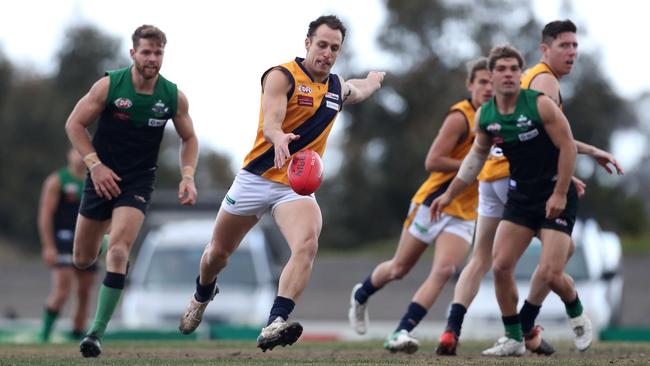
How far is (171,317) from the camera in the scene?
57.0ft

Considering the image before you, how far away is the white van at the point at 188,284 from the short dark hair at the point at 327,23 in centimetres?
832

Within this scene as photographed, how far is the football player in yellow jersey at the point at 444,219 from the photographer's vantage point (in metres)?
11.0

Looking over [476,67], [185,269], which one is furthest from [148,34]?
[185,269]

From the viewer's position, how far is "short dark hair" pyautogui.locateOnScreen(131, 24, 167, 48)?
32.9ft

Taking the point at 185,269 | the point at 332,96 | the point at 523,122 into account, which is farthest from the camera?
the point at 185,269

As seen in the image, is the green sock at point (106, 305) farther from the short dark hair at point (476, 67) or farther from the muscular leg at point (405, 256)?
the short dark hair at point (476, 67)

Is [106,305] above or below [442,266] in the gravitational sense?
below

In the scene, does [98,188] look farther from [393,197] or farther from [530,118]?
[393,197]

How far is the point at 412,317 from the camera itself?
1093 cm

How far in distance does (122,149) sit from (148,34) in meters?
1.07

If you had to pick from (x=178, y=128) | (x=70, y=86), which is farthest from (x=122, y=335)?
(x=70, y=86)

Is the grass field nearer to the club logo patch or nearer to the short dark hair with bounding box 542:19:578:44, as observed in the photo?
the club logo patch

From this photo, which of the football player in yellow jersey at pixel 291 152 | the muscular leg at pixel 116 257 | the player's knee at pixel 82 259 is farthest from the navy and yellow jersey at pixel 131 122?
the football player in yellow jersey at pixel 291 152

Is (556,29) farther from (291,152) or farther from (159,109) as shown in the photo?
(159,109)
